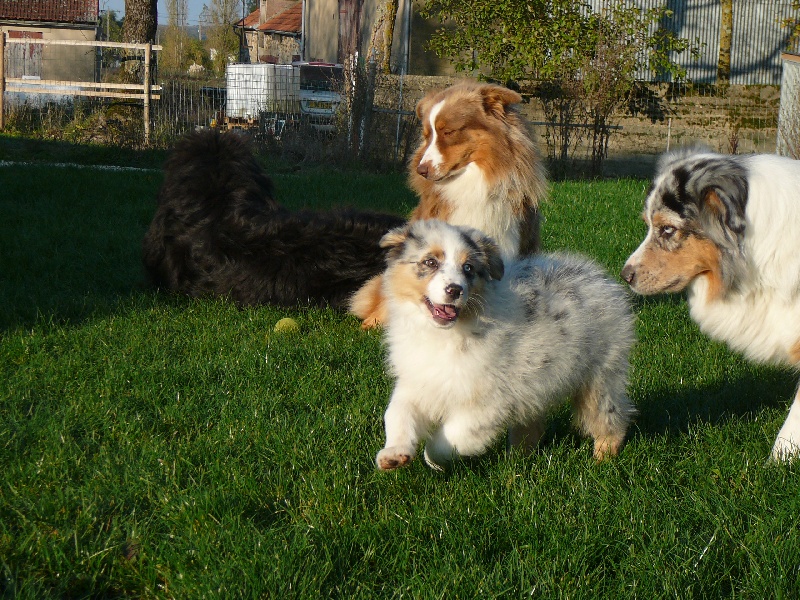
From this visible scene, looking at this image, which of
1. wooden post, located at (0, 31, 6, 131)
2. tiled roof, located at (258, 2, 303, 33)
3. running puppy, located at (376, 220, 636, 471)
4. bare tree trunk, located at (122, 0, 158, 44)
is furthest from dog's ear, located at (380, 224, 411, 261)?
tiled roof, located at (258, 2, 303, 33)

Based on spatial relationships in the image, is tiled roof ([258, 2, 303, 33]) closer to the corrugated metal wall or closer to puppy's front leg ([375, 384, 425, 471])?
the corrugated metal wall

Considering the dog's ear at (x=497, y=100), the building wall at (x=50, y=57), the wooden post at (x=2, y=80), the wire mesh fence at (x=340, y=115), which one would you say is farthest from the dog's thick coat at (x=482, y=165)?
the building wall at (x=50, y=57)

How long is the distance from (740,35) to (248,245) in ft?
81.1

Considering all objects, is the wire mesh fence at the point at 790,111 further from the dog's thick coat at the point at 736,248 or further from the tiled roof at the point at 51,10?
the tiled roof at the point at 51,10

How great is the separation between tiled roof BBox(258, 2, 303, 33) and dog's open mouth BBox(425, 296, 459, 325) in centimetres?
4215

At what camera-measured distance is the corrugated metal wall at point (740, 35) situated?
88.9ft

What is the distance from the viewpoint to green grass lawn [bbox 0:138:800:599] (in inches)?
116

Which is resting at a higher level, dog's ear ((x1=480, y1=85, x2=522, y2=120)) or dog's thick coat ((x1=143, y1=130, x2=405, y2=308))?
dog's ear ((x1=480, y1=85, x2=522, y2=120))

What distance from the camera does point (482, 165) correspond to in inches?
244

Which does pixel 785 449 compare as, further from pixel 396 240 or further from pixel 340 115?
pixel 340 115

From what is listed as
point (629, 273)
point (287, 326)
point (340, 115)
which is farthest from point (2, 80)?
point (629, 273)

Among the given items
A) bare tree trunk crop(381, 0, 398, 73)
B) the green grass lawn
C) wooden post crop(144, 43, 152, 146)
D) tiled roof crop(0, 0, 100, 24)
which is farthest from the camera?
tiled roof crop(0, 0, 100, 24)

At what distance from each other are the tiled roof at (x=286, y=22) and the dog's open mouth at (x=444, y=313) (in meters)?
42.1

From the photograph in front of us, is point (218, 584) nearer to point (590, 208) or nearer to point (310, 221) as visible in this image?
point (310, 221)
